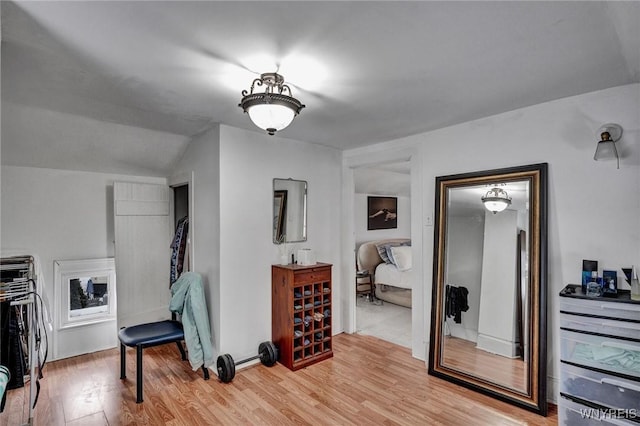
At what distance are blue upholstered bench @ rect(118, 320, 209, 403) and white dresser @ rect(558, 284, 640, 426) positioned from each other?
287cm

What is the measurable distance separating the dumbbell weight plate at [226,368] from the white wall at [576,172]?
104 inches

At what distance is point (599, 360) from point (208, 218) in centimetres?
324

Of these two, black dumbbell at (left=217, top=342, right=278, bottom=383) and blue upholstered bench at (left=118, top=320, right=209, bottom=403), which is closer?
blue upholstered bench at (left=118, top=320, right=209, bottom=403)

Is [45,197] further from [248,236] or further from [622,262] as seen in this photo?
[622,262]

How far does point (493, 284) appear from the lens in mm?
2850

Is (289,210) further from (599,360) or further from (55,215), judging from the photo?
(599,360)

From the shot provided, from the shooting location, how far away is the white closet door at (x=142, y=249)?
3.65 m

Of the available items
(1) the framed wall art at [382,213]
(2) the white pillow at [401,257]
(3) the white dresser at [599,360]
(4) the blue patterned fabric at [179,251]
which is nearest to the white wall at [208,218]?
(4) the blue patterned fabric at [179,251]

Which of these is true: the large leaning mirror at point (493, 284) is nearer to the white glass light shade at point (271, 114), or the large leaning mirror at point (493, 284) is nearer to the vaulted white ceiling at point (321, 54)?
the vaulted white ceiling at point (321, 54)

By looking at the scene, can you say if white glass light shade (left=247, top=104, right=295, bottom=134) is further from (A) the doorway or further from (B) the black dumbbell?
(A) the doorway

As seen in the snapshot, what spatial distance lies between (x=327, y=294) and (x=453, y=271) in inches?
52.2

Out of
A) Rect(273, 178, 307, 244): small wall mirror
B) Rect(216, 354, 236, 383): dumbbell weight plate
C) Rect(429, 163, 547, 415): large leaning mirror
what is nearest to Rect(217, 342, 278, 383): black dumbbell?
Rect(216, 354, 236, 383): dumbbell weight plate

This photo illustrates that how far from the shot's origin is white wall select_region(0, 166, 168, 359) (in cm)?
323

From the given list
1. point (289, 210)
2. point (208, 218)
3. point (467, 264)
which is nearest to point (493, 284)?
point (467, 264)
